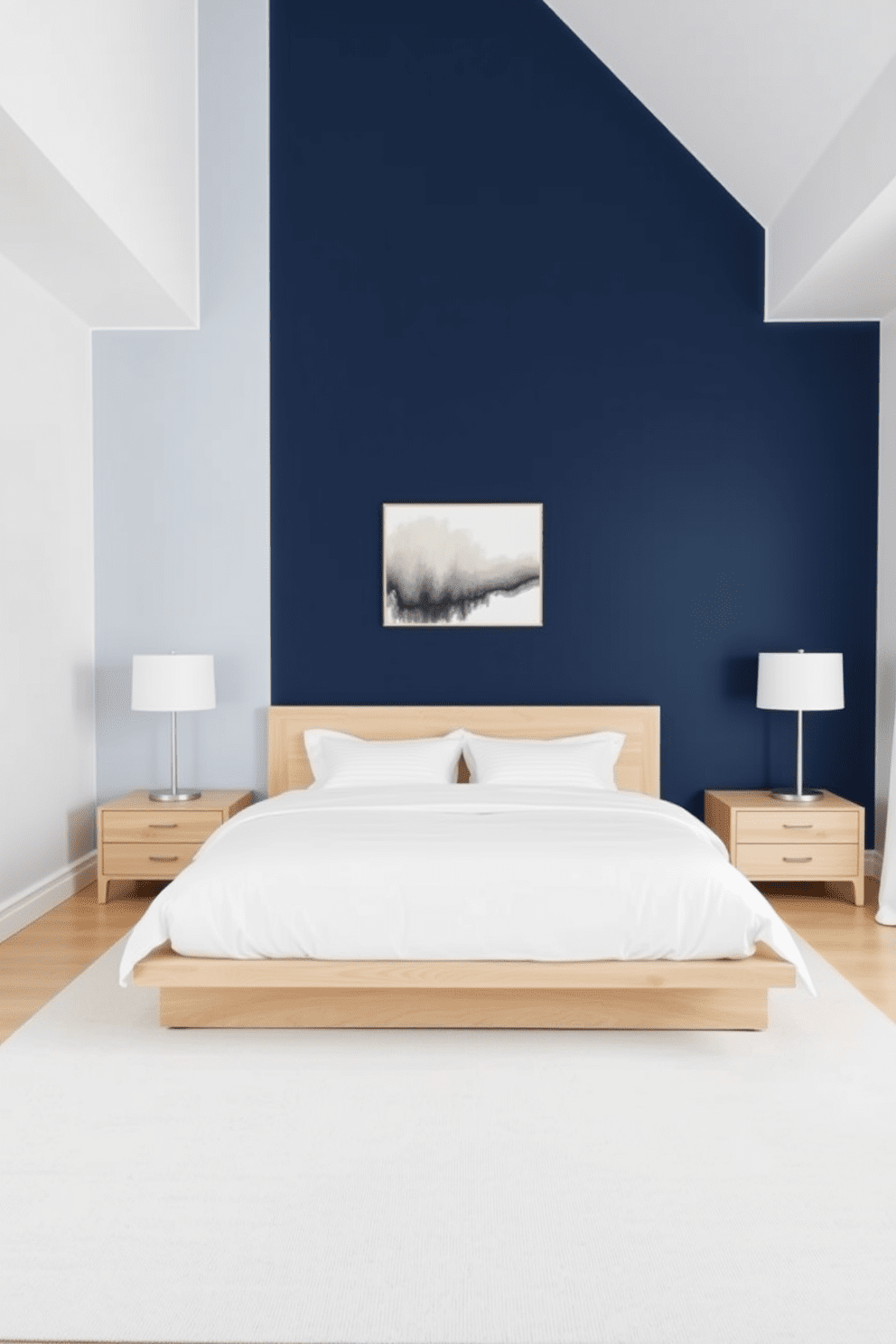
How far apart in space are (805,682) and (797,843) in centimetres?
70

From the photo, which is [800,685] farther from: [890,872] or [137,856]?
[137,856]

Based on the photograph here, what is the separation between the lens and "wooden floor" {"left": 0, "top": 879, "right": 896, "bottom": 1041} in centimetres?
345

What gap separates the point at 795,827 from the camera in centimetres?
460

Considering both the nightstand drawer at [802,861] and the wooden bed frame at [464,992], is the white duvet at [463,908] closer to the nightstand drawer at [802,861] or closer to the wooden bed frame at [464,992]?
the wooden bed frame at [464,992]

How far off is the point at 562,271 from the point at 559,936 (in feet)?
11.1

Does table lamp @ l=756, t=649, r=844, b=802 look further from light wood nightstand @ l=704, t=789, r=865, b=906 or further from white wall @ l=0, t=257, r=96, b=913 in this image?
white wall @ l=0, t=257, r=96, b=913

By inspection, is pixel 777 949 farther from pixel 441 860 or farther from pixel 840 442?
pixel 840 442

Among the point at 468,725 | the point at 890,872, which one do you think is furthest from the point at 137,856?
the point at 890,872

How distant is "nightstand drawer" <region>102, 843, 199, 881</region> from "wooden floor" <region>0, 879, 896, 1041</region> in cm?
16

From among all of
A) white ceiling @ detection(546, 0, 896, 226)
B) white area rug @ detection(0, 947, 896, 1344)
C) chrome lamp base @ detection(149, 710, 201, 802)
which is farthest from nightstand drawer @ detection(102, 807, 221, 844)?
white ceiling @ detection(546, 0, 896, 226)

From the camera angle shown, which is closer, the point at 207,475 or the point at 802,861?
the point at 802,861

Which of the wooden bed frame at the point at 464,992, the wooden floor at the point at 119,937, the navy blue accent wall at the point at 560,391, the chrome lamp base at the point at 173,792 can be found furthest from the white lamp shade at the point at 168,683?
the wooden bed frame at the point at 464,992

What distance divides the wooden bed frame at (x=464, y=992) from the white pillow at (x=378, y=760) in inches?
56.8

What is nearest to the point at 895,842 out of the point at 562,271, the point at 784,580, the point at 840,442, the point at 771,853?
the point at 771,853
